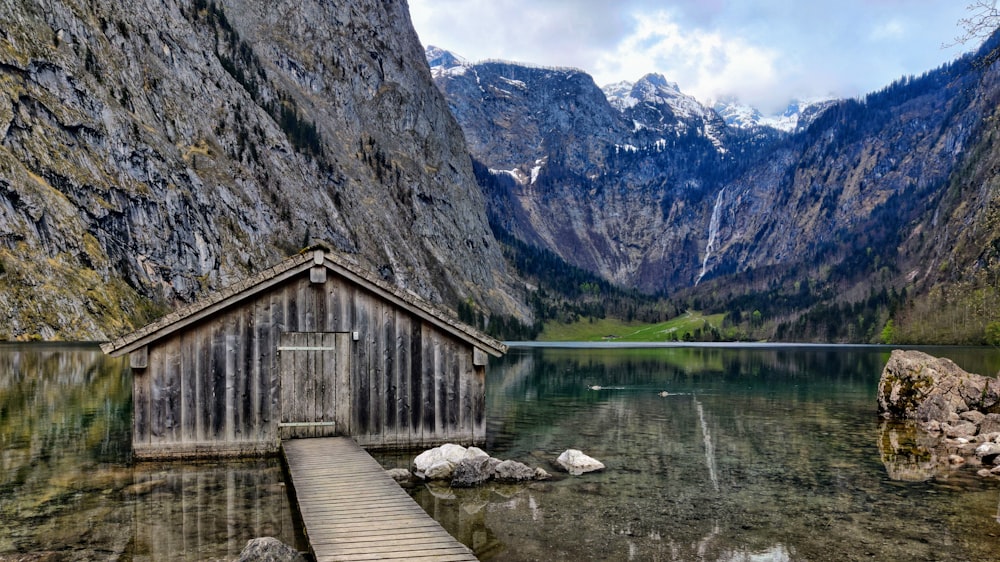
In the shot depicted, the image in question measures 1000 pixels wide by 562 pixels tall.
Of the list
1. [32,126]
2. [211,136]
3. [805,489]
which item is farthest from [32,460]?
[211,136]

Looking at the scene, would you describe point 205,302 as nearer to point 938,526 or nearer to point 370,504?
point 370,504

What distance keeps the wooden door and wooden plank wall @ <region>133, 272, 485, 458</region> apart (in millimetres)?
122

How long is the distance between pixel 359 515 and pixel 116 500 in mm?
7649

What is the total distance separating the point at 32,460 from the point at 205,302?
305 inches

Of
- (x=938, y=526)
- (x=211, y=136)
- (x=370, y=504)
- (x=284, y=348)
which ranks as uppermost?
(x=211, y=136)

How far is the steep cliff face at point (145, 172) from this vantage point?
4008 inches

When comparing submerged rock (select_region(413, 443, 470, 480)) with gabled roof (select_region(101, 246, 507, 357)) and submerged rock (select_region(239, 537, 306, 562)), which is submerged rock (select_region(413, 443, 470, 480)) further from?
submerged rock (select_region(239, 537, 306, 562))

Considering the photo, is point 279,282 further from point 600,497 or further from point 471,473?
point 600,497

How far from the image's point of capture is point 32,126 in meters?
108

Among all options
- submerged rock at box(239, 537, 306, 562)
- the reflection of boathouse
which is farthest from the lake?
submerged rock at box(239, 537, 306, 562)

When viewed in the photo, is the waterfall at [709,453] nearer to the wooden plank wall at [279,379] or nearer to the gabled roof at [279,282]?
the wooden plank wall at [279,379]

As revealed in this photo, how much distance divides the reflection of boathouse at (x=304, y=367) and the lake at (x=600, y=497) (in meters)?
1.23

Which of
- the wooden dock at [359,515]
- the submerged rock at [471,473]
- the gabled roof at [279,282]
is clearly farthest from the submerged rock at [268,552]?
→ the gabled roof at [279,282]

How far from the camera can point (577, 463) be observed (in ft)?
77.6
